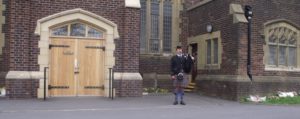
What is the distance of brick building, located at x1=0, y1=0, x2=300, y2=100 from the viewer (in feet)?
48.9

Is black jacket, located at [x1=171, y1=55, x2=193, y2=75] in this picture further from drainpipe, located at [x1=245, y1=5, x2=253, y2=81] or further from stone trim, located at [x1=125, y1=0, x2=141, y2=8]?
drainpipe, located at [x1=245, y1=5, x2=253, y2=81]

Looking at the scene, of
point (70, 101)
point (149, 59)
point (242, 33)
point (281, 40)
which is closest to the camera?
point (70, 101)

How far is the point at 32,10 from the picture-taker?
49.3 ft

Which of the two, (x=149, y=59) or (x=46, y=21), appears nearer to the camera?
(x=46, y=21)

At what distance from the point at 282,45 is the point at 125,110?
835 cm

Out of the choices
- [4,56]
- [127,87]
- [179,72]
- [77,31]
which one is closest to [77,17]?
[77,31]

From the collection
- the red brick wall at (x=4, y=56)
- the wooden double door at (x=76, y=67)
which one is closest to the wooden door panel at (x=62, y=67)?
the wooden double door at (x=76, y=67)

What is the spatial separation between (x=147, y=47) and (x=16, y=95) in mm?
6700

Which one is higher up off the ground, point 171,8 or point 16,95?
point 171,8

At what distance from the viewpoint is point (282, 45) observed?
1798 cm

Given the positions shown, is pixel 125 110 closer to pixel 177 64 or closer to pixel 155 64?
pixel 177 64

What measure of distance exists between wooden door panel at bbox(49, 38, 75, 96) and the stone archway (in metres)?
0.28

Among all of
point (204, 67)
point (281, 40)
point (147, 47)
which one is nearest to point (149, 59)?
point (147, 47)

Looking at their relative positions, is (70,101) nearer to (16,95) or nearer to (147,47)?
(16,95)
